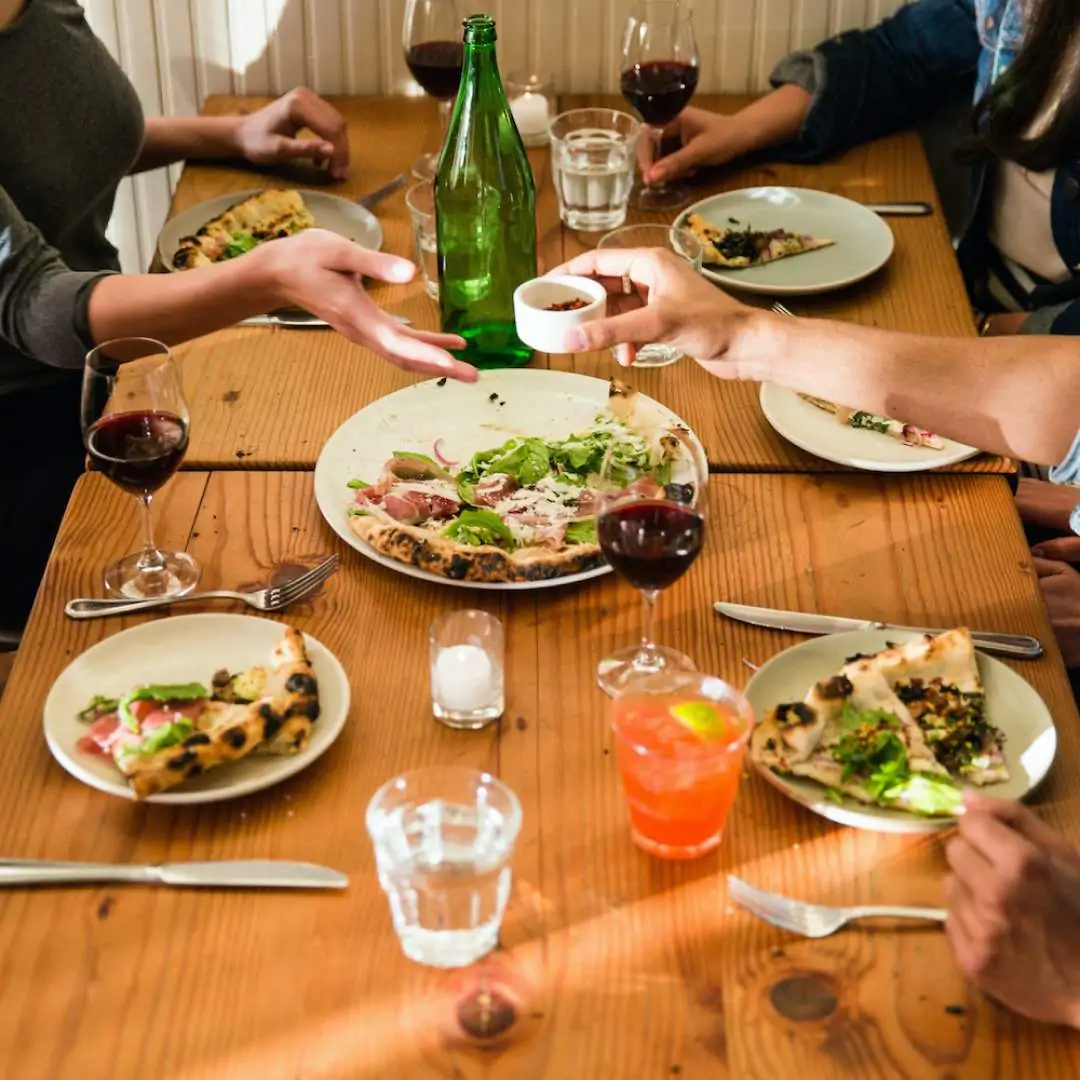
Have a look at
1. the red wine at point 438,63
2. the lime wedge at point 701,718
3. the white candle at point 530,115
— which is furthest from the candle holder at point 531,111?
the lime wedge at point 701,718

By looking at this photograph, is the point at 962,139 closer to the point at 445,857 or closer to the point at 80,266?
the point at 80,266

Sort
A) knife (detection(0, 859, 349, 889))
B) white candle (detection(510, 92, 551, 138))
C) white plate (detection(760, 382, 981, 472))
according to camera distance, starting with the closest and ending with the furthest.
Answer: knife (detection(0, 859, 349, 889))
white plate (detection(760, 382, 981, 472))
white candle (detection(510, 92, 551, 138))

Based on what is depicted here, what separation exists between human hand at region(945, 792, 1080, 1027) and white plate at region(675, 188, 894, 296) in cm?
99

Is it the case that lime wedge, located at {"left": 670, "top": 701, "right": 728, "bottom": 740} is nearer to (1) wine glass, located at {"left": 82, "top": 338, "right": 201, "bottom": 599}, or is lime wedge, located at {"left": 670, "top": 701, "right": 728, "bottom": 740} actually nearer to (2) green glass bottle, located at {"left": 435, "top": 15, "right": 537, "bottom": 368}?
(1) wine glass, located at {"left": 82, "top": 338, "right": 201, "bottom": 599}

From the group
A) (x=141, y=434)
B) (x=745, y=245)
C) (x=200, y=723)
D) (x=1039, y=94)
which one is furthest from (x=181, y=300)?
(x=1039, y=94)

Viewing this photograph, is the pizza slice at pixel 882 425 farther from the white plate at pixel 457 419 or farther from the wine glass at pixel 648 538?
the wine glass at pixel 648 538

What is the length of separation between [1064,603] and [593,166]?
87 centimetres

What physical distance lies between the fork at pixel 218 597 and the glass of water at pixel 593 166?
0.88 m

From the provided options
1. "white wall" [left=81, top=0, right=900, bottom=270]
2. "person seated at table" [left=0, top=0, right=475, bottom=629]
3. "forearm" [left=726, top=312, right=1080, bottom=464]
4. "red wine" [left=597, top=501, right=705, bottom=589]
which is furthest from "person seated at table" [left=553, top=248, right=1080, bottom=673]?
"white wall" [left=81, top=0, right=900, bottom=270]

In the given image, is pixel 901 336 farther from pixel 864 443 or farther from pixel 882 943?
pixel 882 943

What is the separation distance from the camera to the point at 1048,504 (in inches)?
71.4

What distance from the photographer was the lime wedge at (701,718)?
101 cm

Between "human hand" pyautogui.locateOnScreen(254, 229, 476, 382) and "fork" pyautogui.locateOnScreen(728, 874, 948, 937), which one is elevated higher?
"human hand" pyautogui.locateOnScreen(254, 229, 476, 382)

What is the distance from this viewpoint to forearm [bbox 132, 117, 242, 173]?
2182 mm
